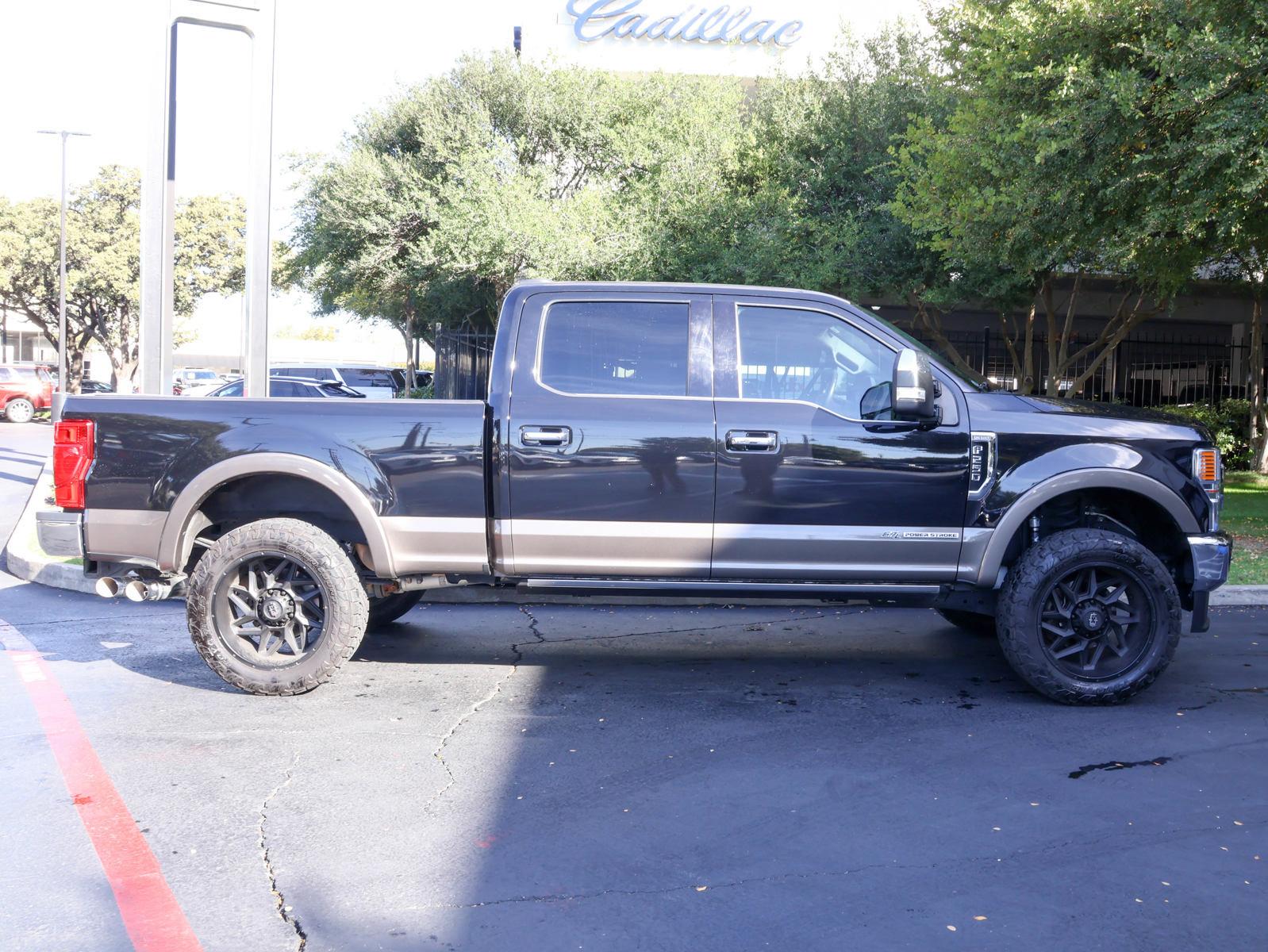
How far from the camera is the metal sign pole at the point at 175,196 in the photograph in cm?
974

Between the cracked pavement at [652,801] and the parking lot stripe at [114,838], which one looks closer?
the parking lot stripe at [114,838]

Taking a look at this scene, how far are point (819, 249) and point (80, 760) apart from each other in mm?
15619

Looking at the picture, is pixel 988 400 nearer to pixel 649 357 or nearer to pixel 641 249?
pixel 649 357

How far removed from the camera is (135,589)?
19.2ft

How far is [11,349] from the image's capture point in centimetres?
7556

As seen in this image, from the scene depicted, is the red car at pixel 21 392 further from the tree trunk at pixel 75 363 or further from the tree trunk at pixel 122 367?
the tree trunk at pixel 75 363

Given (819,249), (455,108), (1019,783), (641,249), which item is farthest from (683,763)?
(455,108)

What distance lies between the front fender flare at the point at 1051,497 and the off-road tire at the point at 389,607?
140 inches

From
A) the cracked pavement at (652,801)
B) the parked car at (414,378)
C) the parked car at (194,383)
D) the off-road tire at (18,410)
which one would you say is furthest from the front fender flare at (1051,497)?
the off-road tire at (18,410)

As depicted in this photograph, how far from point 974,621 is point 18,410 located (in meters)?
33.4

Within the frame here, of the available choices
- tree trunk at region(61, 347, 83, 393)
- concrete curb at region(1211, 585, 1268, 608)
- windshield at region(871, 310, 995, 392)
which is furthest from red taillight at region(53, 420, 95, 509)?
tree trunk at region(61, 347, 83, 393)

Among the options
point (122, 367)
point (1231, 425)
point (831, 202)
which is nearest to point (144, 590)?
point (831, 202)

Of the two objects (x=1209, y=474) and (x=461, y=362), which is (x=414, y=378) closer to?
(x=461, y=362)

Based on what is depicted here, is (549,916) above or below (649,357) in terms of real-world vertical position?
below
